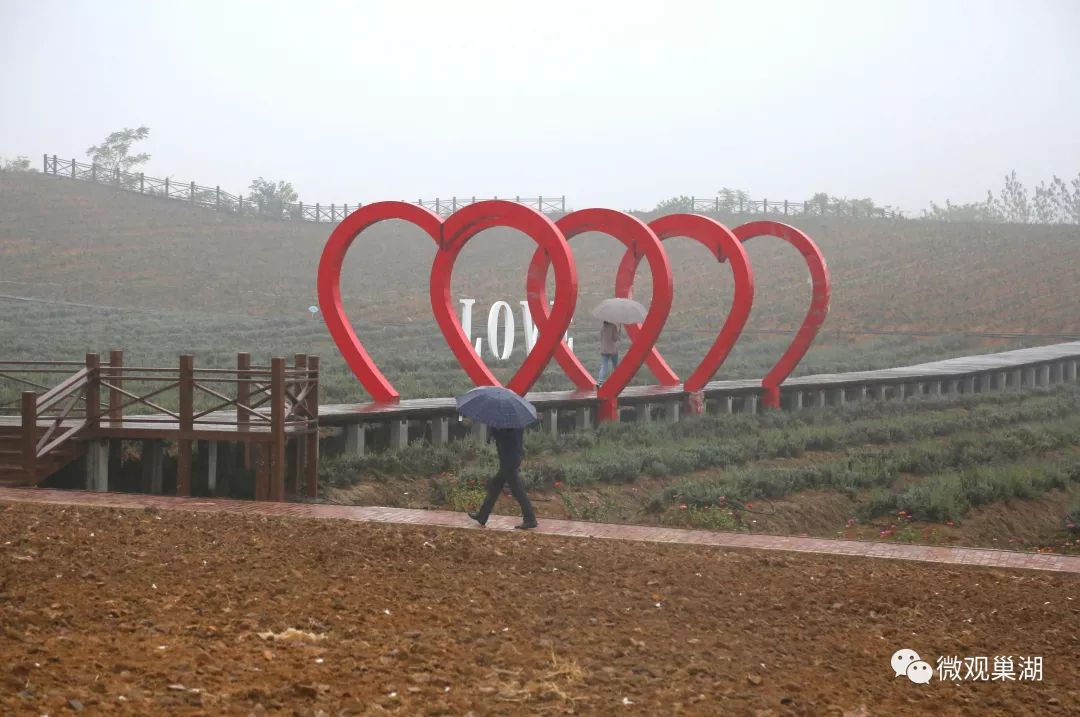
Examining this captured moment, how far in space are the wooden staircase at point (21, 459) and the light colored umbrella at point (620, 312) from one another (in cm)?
992

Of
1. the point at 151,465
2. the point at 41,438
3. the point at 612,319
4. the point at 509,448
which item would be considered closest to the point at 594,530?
the point at 509,448

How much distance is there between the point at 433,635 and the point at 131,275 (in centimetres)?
5202

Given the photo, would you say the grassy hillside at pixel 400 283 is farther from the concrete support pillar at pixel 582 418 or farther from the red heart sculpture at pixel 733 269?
the concrete support pillar at pixel 582 418

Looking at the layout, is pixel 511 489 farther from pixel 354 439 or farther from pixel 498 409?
pixel 354 439

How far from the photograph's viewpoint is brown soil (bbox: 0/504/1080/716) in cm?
648

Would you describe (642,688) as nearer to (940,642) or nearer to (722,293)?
(940,642)

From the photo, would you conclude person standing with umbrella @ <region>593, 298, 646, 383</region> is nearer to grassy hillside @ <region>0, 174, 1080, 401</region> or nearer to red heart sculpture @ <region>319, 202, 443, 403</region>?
red heart sculpture @ <region>319, 202, 443, 403</region>

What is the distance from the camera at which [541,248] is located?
68.7 feet

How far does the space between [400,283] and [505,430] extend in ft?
166

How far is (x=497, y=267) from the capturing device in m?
66.4

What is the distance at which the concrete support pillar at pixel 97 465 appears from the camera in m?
14.6

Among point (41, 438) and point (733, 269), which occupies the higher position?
point (733, 269)

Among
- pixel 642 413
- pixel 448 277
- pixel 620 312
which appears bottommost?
pixel 642 413

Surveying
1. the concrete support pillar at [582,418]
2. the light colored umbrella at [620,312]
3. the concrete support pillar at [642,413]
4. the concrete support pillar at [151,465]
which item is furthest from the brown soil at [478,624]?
the concrete support pillar at [642,413]
